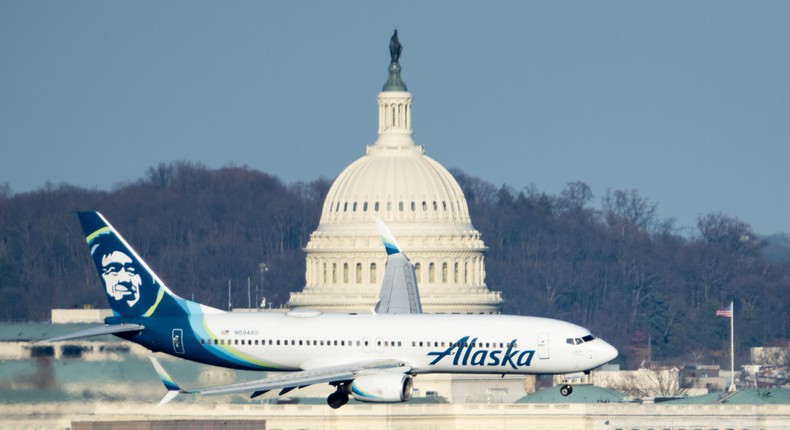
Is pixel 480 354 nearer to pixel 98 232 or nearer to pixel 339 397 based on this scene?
pixel 339 397

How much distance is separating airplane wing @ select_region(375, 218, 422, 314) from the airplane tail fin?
603 inches

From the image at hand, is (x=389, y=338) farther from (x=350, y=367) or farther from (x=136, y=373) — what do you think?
(x=136, y=373)

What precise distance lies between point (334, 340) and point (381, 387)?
156 inches

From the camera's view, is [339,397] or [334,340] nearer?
[339,397]

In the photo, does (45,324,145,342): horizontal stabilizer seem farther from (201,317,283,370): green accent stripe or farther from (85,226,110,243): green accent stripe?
(85,226,110,243): green accent stripe

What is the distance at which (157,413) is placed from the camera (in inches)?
6348

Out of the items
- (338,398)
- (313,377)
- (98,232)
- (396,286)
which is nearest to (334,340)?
(338,398)

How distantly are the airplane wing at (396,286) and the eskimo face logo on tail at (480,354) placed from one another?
681 inches

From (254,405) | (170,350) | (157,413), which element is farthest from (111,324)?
(254,405)

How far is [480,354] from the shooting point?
132250mm

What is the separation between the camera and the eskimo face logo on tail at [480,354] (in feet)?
433

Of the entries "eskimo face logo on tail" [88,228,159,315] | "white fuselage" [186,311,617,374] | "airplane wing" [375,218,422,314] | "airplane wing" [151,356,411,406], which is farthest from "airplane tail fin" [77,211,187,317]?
"airplane wing" [375,218,422,314]

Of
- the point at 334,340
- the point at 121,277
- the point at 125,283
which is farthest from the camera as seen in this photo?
the point at 121,277

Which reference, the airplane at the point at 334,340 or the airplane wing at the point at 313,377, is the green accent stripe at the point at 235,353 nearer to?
the airplane at the point at 334,340
